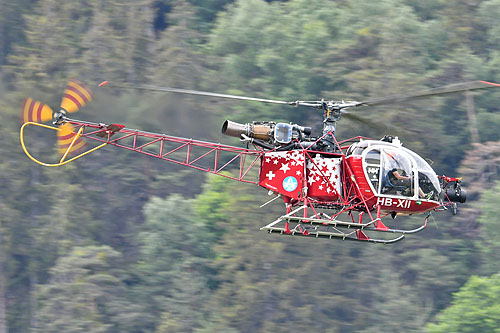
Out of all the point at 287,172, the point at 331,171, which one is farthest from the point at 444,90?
the point at 287,172

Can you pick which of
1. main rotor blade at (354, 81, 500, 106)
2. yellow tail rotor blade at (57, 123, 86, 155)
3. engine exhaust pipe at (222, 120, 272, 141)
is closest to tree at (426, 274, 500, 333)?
engine exhaust pipe at (222, 120, 272, 141)

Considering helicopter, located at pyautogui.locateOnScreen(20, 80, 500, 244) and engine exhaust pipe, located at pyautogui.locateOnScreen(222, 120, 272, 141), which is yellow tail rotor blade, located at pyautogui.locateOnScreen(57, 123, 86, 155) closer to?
helicopter, located at pyautogui.locateOnScreen(20, 80, 500, 244)

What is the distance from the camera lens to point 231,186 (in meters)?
40.6

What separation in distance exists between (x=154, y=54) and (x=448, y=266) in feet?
61.8

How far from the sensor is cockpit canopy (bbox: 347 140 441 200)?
61.3 feet

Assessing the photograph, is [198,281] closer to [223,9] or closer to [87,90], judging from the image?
[87,90]

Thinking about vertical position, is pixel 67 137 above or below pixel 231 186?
above

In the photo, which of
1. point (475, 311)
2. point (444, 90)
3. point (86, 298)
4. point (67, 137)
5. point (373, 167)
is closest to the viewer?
point (444, 90)

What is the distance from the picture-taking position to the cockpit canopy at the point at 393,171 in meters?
18.7

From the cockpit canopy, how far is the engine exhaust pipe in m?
1.65

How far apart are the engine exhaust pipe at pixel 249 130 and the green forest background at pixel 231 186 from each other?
8.64 metres

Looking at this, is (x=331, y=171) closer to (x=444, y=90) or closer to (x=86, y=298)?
(x=444, y=90)

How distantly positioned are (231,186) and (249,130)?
2192cm

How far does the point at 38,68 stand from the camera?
49375mm
